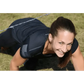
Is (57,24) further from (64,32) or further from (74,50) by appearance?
(74,50)

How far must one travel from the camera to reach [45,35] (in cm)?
216

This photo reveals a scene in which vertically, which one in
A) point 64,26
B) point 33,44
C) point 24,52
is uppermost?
point 64,26

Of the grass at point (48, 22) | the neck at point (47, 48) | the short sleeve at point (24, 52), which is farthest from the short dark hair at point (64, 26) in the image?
the grass at point (48, 22)

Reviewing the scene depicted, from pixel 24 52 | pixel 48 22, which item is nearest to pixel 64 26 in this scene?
pixel 24 52

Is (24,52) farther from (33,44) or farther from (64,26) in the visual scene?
(64,26)

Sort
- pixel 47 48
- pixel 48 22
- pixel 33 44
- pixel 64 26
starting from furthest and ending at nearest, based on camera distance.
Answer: pixel 48 22, pixel 47 48, pixel 33 44, pixel 64 26

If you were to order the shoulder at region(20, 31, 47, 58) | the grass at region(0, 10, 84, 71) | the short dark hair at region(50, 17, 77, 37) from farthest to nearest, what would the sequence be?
1. the grass at region(0, 10, 84, 71)
2. the shoulder at region(20, 31, 47, 58)
3. the short dark hair at region(50, 17, 77, 37)

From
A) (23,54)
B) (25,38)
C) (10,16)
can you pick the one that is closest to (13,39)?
(25,38)

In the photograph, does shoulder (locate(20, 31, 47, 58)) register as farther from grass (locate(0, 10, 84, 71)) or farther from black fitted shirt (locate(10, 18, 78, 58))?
grass (locate(0, 10, 84, 71))

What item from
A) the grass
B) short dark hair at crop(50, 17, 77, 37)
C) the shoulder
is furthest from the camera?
the grass

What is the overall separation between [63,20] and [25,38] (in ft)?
2.35

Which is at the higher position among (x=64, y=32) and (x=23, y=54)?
(x=64, y=32)

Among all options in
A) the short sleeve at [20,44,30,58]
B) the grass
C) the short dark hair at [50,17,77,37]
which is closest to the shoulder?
the short sleeve at [20,44,30,58]

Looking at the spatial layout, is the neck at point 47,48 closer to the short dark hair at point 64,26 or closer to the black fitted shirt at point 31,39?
the black fitted shirt at point 31,39
